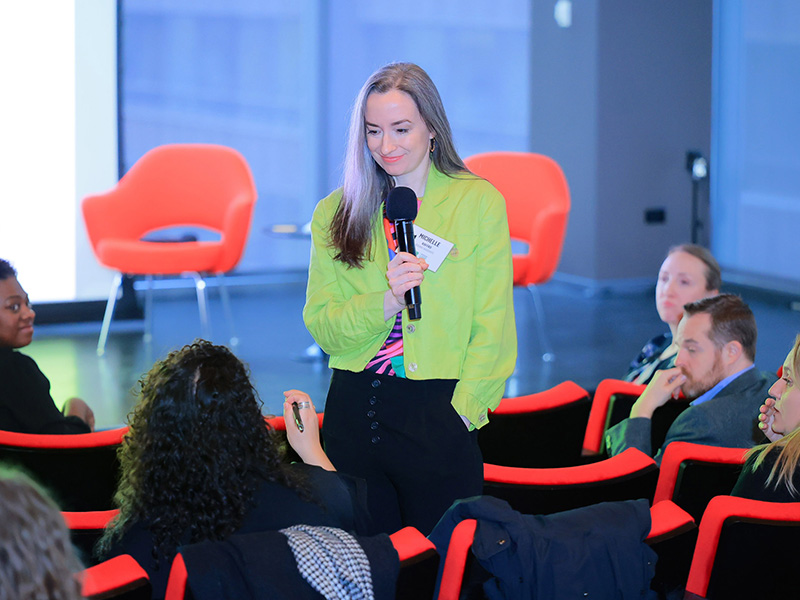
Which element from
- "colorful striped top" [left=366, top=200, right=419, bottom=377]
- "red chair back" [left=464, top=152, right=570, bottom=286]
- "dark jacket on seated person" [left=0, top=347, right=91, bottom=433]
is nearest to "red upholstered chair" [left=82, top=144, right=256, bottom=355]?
"red chair back" [left=464, top=152, right=570, bottom=286]

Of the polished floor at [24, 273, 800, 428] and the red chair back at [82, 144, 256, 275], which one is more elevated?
the red chair back at [82, 144, 256, 275]

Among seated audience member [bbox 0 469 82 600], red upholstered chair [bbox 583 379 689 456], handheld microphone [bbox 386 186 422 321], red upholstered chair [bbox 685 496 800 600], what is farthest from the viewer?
red upholstered chair [bbox 583 379 689 456]

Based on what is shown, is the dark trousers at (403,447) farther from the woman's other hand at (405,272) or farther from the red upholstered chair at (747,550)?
the red upholstered chair at (747,550)

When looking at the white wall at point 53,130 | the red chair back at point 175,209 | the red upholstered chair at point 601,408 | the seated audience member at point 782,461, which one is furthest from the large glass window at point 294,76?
the seated audience member at point 782,461

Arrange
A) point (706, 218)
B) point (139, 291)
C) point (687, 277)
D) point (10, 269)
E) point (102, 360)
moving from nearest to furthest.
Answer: point (10, 269) < point (687, 277) < point (102, 360) < point (139, 291) < point (706, 218)

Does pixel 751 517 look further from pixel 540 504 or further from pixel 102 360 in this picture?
pixel 102 360

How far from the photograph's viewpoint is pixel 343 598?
1.64 m

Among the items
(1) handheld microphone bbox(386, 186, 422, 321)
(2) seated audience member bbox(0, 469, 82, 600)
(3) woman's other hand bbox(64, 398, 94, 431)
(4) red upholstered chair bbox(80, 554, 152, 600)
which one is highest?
(1) handheld microphone bbox(386, 186, 422, 321)

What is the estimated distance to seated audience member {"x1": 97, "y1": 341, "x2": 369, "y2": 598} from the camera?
190 centimetres

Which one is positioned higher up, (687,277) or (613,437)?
(687,277)

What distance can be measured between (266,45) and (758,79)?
393cm

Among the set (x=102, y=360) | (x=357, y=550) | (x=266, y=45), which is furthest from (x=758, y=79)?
(x=357, y=550)

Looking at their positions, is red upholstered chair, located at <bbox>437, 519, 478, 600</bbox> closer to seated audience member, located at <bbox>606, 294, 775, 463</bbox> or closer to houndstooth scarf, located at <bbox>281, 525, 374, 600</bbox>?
houndstooth scarf, located at <bbox>281, 525, 374, 600</bbox>

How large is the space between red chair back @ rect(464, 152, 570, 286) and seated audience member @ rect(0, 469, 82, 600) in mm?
4989
